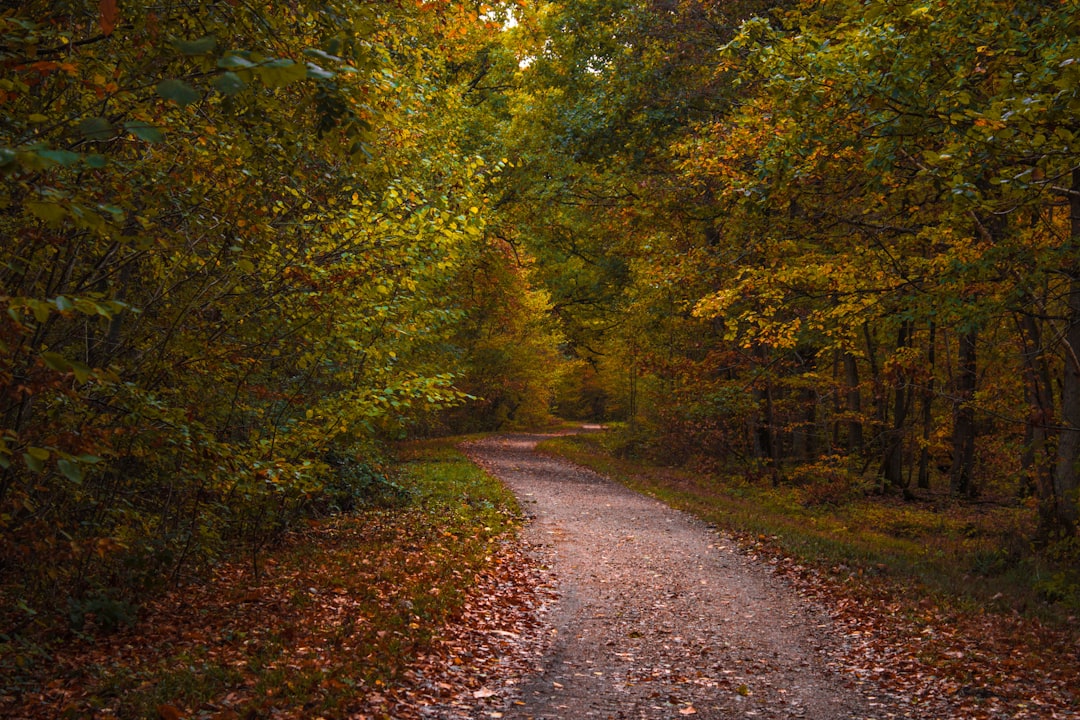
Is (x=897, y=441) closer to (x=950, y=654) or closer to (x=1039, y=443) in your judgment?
(x=1039, y=443)

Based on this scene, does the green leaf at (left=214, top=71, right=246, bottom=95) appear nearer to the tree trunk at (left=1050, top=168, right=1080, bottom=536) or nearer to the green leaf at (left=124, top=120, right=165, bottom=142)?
the green leaf at (left=124, top=120, right=165, bottom=142)

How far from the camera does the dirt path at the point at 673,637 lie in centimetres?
629

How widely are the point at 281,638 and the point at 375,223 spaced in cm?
447

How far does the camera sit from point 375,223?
8.96 metres

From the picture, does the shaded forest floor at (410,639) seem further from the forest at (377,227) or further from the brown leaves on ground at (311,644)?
the forest at (377,227)

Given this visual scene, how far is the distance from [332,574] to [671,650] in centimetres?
392

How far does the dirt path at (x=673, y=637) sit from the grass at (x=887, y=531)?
1.29m

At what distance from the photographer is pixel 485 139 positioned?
76.2 feet

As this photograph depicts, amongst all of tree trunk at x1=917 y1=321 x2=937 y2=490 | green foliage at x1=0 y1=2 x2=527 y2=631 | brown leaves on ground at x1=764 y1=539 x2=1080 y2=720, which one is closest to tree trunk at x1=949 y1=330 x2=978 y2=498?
tree trunk at x1=917 y1=321 x2=937 y2=490

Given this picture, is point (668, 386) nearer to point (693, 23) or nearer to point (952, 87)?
point (693, 23)

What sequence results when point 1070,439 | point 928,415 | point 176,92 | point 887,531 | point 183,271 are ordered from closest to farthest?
point 176,92, point 183,271, point 1070,439, point 887,531, point 928,415

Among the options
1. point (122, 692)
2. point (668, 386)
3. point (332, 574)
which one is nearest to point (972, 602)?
point (332, 574)

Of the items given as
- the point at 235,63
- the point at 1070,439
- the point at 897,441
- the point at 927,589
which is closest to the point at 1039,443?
the point at 1070,439

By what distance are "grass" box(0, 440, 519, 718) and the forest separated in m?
0.40
